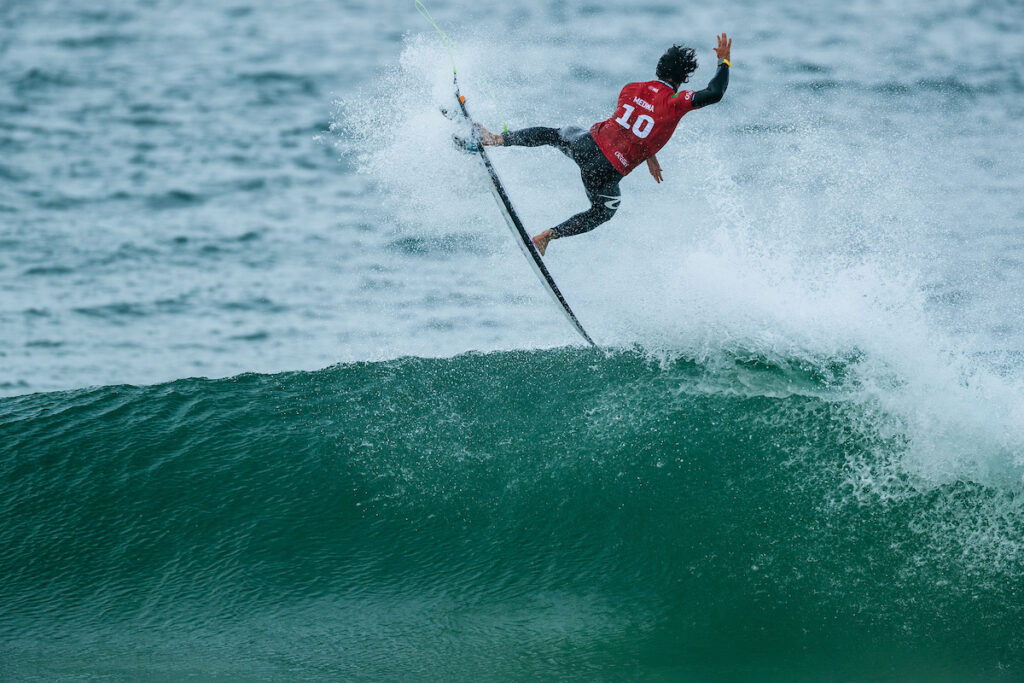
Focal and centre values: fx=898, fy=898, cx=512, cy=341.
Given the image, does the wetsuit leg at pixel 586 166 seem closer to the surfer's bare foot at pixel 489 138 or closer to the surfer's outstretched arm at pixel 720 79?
the surfer's bare foot at pixel 489 138

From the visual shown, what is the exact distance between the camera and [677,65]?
5.86 m

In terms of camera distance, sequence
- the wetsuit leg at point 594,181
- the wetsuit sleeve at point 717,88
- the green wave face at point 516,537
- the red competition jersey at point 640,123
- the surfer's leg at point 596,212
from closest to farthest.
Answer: the green wave face at point 516,537 < the wetsuit sleeve at point 717,88 < the red competition jersey at point 640,123 < the wetsuit leg at point 594,181 < the surfer's leg at point 596,212

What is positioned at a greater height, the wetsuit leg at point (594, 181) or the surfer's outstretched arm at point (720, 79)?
the surfer's outstretched arm at point (720, 79)

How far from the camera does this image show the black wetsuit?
628 centimetres

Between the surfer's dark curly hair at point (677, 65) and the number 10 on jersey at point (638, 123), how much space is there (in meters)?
0.28

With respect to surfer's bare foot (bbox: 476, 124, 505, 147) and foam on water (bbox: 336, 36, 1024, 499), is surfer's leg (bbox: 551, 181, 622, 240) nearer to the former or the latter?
surfer's bare foot (bbox: 476, 124, 505, 147)

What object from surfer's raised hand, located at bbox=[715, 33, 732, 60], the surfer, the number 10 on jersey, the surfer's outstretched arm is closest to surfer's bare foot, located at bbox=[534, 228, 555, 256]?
the surfer

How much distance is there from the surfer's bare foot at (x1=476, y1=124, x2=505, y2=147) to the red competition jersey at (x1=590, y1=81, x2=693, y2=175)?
2.27 ft

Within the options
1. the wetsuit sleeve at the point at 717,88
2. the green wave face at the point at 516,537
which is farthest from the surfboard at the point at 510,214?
the wetsuit sleeve at the point at 717,88

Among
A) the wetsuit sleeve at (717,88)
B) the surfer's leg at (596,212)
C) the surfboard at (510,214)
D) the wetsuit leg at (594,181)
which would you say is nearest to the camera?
the wetsuit sleeve at (717,88)

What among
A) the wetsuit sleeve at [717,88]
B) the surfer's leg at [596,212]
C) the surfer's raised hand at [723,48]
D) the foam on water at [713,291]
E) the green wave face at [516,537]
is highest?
the surfer's raised hand at [723,48]

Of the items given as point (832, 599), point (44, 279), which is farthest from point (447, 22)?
point (832, 599)

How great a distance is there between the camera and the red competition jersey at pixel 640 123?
19.5ft

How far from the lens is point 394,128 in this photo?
7012 millimetres
